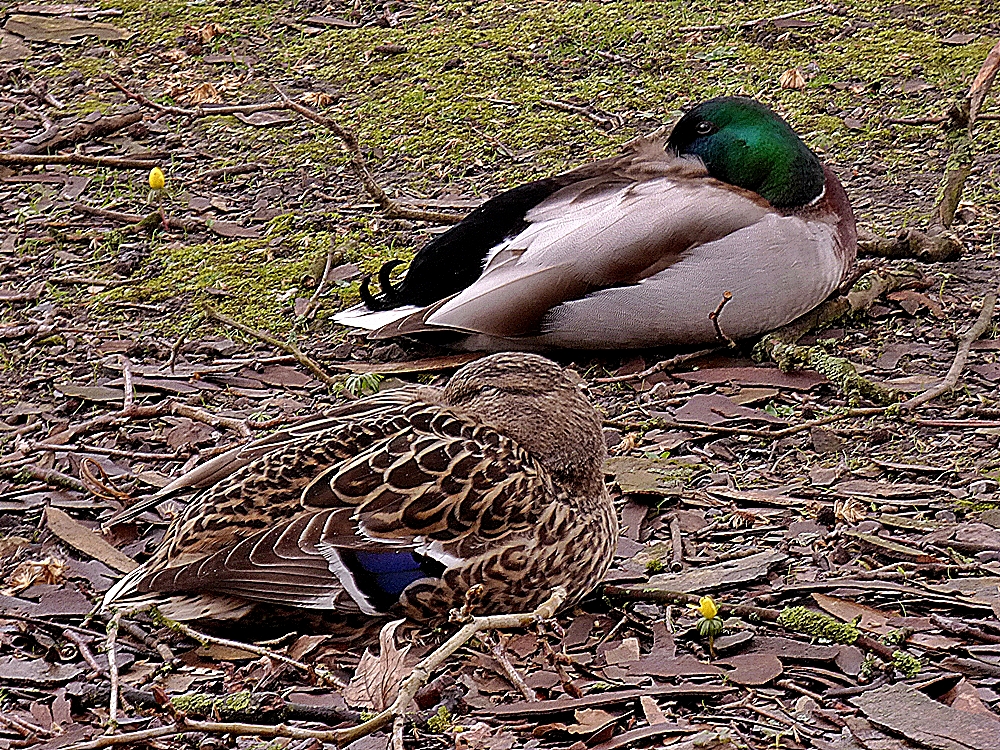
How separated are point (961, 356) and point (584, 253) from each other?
4.69 ft

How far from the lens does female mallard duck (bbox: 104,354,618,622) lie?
3.78 m

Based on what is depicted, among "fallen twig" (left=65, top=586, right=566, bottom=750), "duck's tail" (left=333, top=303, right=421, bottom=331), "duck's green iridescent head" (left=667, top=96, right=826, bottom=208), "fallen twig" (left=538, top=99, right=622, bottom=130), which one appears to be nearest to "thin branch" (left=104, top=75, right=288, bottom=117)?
"fallen twig" (left=538, top=99, right=622, bottom=130)

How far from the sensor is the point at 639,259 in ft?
18.6

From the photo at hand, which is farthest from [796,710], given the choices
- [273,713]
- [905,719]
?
[273,713]

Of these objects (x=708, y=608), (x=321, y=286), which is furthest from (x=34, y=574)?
(x=321, y=286)

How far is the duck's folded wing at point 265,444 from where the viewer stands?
4.15 metres

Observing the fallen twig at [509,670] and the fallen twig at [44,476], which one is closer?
the fallen twig at [509,670]

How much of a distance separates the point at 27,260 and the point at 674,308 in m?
2.92

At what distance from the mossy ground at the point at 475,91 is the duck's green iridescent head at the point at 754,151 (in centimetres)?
85

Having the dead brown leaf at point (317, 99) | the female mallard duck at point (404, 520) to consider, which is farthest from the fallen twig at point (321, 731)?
the dead brown leaf at point (317, 99)

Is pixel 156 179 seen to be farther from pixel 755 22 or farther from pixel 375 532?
pixel 755 22

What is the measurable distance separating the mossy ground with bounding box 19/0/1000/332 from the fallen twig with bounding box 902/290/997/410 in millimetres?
1058

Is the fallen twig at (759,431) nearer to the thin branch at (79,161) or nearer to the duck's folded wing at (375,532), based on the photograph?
the duck's folded wing at (375,532)

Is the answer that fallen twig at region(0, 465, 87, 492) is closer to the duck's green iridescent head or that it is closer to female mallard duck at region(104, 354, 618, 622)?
female mallard duck at region(104, 354, 618, 622)
